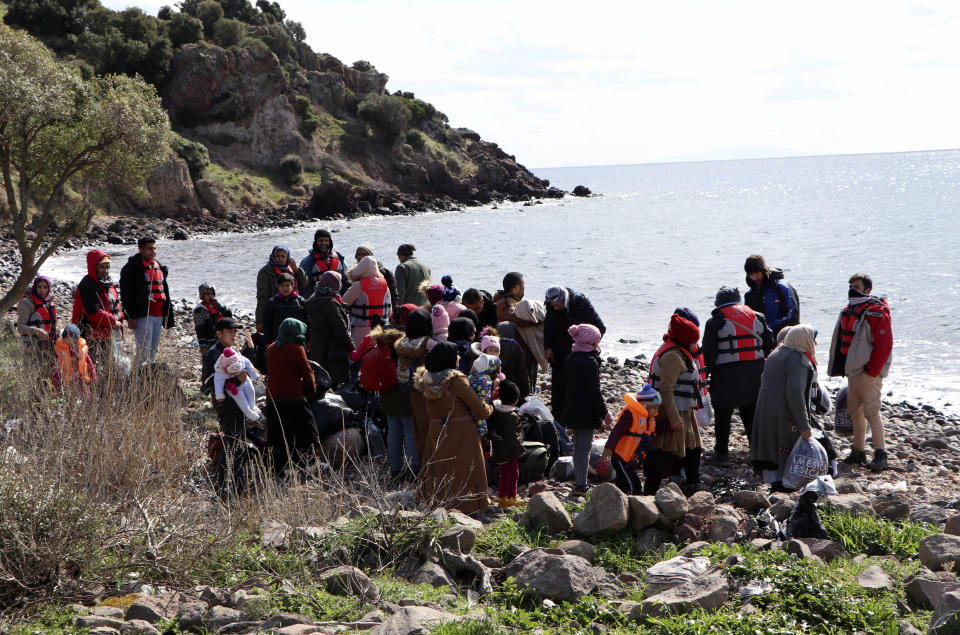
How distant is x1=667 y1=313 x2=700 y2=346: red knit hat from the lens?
22.6 feet

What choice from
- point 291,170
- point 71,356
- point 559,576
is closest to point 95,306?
point 71,356

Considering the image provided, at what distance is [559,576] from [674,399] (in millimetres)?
2695

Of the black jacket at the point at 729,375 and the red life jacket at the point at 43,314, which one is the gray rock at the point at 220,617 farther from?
the red life jacket at the point at 43,314

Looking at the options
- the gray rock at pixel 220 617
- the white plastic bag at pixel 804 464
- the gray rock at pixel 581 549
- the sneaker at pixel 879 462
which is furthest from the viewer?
the sneaker at pixel 879 462

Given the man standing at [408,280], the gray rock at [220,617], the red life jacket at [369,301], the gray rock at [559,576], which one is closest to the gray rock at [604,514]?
the gray rock at [559,576]

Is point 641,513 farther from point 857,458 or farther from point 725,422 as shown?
point 857,458

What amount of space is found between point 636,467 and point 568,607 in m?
2.84

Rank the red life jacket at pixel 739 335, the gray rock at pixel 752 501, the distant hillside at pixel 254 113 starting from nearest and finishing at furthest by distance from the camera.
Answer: the gray rock at pixel 752 501 < the red life jacket at pixel 739 335 < the distant hillside at pixel 254 113

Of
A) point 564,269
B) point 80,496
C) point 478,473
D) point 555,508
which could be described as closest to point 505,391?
point 478,473

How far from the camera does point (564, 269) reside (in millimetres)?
40844

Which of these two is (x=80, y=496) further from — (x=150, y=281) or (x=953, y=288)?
(x=953, y=288)

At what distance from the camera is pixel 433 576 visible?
501cm

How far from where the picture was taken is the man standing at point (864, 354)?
7871 millimetres

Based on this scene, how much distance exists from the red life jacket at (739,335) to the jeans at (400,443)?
10.3ft
